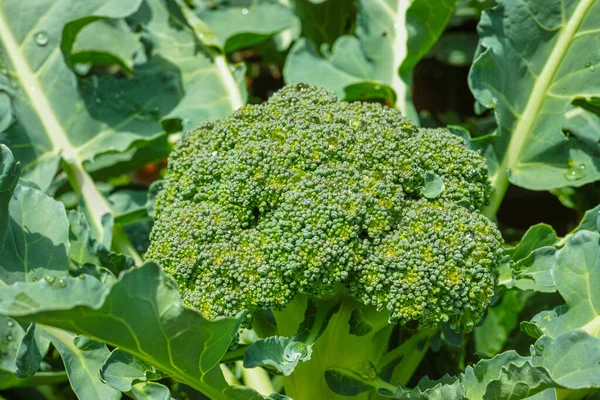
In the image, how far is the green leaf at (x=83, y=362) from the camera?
1156 mm

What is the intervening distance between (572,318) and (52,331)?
38.7 inches

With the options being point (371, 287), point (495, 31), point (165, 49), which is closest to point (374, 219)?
point (371, 287)

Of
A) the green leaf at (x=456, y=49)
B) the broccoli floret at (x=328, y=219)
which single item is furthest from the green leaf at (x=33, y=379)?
the green leaf at (x=456, y=49)

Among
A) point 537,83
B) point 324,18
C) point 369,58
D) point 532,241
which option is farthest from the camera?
point 324,18

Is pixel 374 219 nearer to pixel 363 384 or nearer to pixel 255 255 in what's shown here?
pixel 255 255

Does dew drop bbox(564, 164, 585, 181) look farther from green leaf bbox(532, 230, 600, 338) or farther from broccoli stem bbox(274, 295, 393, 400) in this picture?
broccoli stem bbox(274, 295, 393, 400)

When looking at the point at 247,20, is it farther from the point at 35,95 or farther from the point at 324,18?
the point at 35,95

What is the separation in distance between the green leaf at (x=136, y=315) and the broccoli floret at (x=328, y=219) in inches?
5.0

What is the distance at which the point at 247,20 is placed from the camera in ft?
6.08

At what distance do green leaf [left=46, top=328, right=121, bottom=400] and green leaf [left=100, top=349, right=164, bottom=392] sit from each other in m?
→ 0.10

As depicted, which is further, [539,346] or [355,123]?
[355,123]

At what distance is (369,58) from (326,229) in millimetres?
766

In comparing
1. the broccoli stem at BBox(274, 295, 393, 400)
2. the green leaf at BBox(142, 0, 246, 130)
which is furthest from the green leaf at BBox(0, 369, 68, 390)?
the green leaf at BBox(142, 0, 246, 130)

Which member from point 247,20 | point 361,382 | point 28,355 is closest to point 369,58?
point 247,20
